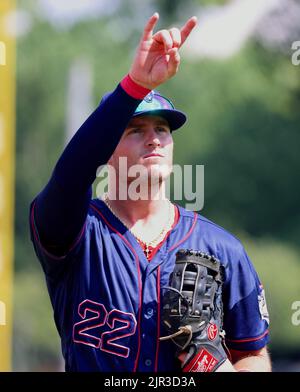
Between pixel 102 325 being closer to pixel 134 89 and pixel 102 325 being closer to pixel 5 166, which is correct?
pixel 134 89

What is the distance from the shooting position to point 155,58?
124 inches

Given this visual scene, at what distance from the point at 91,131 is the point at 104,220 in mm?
520

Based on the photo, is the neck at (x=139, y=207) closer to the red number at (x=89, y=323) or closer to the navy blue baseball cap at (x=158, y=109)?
the navy blue baseball cap at (x=158, y=109)

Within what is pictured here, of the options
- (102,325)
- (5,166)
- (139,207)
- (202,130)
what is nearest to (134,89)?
(139,207)

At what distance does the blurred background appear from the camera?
64.4 ft

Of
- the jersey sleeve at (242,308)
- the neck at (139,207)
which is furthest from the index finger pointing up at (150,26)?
the jersey sleeve at (242,308)

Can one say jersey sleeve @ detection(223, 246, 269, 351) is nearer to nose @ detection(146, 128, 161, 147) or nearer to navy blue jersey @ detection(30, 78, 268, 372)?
navy blue jersey @ detection(30, 78, 268, 372)

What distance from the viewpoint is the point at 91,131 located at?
3188mm

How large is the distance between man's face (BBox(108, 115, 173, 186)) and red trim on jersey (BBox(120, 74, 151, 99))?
355 millimetres

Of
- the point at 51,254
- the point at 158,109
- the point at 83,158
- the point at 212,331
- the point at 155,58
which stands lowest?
the point at 212,331

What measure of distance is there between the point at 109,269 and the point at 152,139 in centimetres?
52

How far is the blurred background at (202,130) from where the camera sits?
19625mm

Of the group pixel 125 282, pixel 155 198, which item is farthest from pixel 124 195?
pixel 125 282
